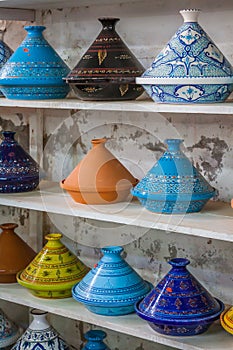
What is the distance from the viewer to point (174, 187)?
5.65 ft

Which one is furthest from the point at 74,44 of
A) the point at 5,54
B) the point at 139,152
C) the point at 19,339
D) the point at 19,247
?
the point at 19,339

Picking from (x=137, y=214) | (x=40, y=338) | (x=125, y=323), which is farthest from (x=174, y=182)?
(x=40, y=338)

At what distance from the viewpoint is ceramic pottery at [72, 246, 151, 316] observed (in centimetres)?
182

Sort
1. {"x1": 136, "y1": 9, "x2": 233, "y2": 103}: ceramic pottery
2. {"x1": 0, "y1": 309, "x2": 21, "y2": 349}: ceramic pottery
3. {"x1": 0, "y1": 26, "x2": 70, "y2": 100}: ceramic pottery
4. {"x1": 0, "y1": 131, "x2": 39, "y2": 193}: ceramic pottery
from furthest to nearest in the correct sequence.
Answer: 1. {"x1": 0, "y1": 309, "x2": 21, "y2": 349}: ceramic pottery
2. {"x1": 0, "y1": 131, "x2": 39, "y2": 193}: ceramic pottery
3. {"x1": 0, "y1": 26, "x2": 70, "y2": 100}: ceramic pottery
4. {"x1": 136, "y1": 9, "x2": 233, "y2": 103}: ceramic pottery

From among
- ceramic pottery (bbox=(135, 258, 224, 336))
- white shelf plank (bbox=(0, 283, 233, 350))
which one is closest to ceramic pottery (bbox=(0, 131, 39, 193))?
white shelf plank (bbox=(0, 283, 233, 350))

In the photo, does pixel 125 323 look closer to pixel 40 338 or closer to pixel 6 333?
pixel 40 338

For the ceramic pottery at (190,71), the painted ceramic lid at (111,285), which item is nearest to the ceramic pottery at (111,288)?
the painted ceramic lid at (111,285)

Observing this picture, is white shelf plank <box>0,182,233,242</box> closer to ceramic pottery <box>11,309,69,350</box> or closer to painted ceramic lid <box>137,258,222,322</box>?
painted ceramic lid <box>137,258,222,322</box>

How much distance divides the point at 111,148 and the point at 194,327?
0.63 metres

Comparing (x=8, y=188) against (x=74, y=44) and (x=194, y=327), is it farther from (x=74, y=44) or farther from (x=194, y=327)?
(x=194, y=327)

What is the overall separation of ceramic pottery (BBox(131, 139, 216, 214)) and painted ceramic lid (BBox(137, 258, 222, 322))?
138mm

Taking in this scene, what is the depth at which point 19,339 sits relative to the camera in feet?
6.71

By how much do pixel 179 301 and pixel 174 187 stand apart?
27cm

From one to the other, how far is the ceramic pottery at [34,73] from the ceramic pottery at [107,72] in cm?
10
